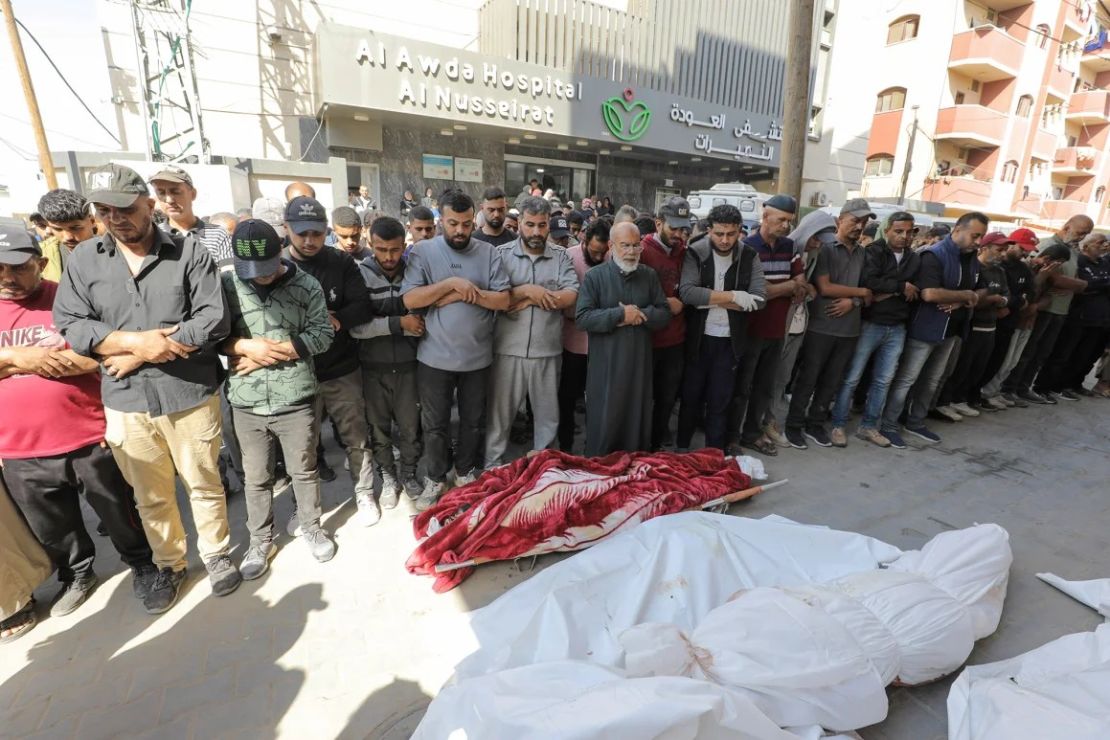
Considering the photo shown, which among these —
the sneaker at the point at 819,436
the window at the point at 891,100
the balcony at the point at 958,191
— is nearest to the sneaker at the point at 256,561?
the sneaker at the point at 819,436

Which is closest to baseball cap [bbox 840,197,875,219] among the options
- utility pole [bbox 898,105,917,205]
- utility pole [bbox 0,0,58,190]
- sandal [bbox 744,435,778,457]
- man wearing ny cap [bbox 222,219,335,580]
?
sandal [bbox 744,435,778,457]

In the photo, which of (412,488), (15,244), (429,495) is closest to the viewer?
(15,244)

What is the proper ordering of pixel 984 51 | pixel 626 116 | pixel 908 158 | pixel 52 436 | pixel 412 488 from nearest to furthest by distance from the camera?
1. pixel 52 436
2. pixel 412 488
3. pixel 626 116
4. pixel 984 51
5. pixel 908 158

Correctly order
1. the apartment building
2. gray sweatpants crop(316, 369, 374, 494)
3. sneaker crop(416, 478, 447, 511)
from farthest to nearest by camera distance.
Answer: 1. the apartment building
2. sneaker crop(416, 478, 447, 511)
3. gray sweatpants crop(316, 369, 374, 494)

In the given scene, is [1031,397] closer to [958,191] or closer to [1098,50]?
[958,191]

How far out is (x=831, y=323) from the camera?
4.66 meters

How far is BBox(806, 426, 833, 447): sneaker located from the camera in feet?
16.3

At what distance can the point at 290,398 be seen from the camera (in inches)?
114

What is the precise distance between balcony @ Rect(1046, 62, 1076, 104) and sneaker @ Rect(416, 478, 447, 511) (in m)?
34.4

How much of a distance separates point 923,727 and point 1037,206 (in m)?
34.8

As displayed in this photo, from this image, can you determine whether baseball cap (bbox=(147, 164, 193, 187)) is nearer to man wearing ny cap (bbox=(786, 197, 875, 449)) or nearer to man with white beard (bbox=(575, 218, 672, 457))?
man with white beard (bbox=(575, 218, 672, 457))

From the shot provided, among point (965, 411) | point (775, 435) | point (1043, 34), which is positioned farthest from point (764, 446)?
point (1043, 34)

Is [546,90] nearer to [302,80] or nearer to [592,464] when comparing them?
[302,80]

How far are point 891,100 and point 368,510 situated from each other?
2817cm
